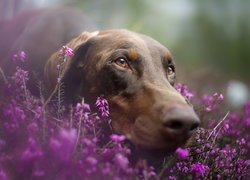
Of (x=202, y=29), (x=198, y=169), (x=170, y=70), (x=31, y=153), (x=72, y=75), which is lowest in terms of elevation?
(x=202, y=29)

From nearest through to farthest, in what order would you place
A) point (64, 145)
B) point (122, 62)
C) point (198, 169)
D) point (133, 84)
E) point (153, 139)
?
point (64, 145) < point (153, 139) < point (198, 169) < point (133, 84) < point (122, 62)

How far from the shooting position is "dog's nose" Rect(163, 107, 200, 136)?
3117 millimetres

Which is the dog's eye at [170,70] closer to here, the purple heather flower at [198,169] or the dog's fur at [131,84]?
the dog's fur at [131,84]

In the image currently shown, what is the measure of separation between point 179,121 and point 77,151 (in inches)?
25.4

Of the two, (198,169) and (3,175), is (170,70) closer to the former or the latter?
(198,169)

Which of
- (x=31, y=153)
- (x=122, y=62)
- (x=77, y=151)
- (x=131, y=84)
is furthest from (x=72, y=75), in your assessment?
(x=31, y=153)

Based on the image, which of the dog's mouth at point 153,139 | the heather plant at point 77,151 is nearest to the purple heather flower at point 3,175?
the heather plant at point 77,151

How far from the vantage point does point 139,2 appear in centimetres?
1426

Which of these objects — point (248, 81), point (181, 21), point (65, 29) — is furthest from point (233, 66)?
point (65, 29)

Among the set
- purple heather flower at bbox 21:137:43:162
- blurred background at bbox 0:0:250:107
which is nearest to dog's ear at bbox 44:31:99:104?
purple heather flower at bbox 21:137:43:162

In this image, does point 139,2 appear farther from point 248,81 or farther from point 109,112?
point 109,112

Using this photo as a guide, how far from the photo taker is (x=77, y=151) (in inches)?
118

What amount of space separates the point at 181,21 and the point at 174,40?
3.79 ft

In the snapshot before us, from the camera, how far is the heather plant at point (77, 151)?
2797 mm
